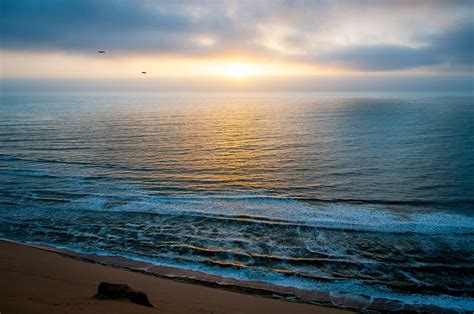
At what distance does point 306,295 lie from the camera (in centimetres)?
1425

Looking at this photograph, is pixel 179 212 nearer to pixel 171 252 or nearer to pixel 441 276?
pixel 171 252

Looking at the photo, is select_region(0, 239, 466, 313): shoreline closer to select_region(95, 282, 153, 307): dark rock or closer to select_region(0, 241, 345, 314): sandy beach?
select_region(0, 241, 345, 314): sandy beach

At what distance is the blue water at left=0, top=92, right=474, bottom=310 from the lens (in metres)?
16.6

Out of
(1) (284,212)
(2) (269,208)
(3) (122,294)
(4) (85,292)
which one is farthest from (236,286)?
(2) (269,208)

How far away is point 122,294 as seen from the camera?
10719 mm

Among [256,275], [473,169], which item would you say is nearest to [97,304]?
[256,275]

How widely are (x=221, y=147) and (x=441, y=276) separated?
111 ft

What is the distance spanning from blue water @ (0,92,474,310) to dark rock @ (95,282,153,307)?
5892 millimetres

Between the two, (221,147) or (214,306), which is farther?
(221,147)

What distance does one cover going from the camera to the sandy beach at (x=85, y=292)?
9.87 m

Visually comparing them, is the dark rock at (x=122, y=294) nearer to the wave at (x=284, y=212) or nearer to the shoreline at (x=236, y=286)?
the shoreline at (x=236, y=286)

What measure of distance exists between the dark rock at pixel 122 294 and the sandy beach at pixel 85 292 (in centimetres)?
30

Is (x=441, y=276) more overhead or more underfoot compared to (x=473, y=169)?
more underfoot

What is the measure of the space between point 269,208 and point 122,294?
15015mm
